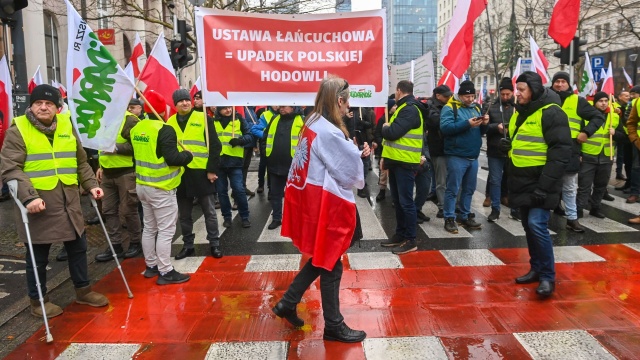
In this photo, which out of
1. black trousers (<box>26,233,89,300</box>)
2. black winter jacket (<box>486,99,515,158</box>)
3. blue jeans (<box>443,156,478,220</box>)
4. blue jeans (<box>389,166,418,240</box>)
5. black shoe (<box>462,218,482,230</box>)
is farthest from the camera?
black winter jacket (<box>486,99,515,158</box>)

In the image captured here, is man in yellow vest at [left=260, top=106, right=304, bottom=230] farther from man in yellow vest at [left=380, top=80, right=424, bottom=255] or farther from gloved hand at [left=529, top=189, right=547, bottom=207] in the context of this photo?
gloved hand at [left=529, top=189, right=547, bottom=207]

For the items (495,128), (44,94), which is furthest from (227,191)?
(495,128)

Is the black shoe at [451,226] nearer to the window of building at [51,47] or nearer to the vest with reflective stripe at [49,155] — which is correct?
the vest with reflective stripe at [49,155]

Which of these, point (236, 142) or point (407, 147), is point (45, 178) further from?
point (407, 147)

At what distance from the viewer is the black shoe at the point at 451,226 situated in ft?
24.1

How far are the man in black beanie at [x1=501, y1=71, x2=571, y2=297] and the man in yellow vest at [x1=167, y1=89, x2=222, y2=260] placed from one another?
3.46 metres

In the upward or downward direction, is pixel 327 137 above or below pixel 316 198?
above

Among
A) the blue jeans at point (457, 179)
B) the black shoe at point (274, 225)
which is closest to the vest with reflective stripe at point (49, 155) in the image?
the black shoe at point (274, 225)

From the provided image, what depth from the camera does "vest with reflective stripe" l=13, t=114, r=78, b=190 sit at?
14.6 feet

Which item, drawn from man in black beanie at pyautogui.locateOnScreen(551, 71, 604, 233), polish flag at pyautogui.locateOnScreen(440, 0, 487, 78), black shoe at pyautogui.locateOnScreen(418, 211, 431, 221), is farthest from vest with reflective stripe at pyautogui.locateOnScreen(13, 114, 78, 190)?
man in black beanie at pyautogui.locateOnScreen(551, 71, 604, 233)

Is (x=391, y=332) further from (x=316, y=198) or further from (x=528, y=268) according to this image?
(x=528, y=268)

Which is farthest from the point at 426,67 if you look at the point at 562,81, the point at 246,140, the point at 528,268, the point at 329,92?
the point at 329,92

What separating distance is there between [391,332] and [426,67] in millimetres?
6169

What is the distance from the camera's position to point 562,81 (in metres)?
7.25
